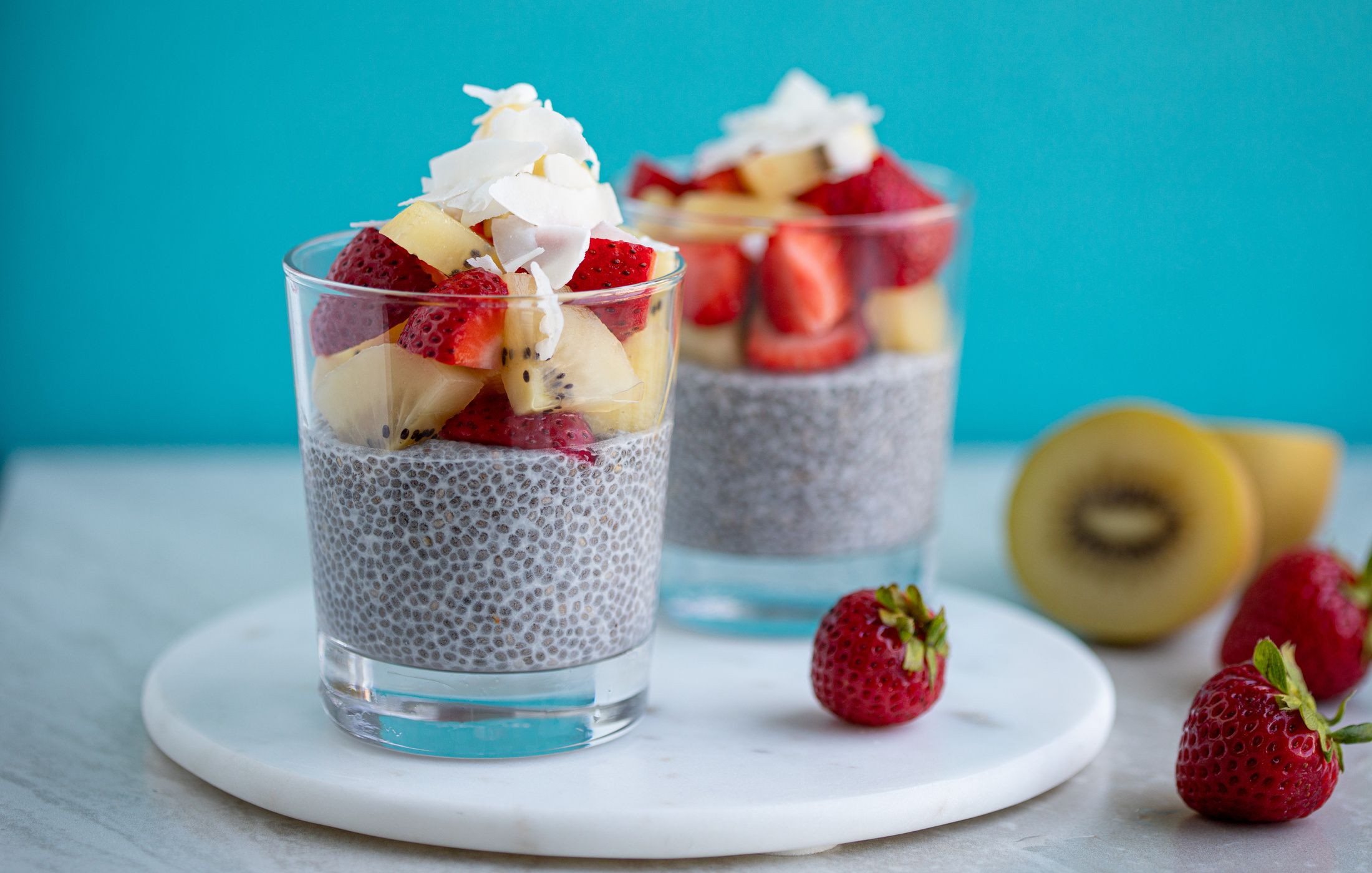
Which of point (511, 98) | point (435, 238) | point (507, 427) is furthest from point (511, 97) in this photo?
point (507, 427)

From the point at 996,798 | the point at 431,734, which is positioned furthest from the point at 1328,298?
the point at 431,734

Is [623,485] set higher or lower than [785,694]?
higher

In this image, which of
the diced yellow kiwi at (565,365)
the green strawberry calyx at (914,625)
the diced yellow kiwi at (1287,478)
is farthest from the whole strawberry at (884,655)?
the diced yellow kiwi at (1287,478)

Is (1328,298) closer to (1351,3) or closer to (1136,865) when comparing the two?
(1351,3)

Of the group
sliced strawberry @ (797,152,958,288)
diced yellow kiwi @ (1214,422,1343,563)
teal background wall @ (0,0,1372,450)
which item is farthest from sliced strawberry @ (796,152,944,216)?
teal background wall @ (0,0,1372,450)

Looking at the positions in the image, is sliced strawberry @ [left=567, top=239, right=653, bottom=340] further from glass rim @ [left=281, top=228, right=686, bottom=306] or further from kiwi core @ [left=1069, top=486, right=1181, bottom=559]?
kiwi core @ [left=1069, top=486, right=1181, bottom=559]

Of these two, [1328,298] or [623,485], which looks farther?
[1328,298]
